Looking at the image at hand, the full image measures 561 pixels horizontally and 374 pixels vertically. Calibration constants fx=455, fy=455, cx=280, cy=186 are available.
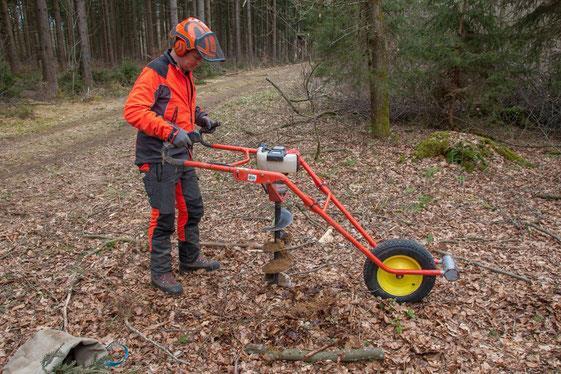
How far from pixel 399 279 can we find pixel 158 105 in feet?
8.84

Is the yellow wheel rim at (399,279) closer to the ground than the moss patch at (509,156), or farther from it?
closer to the ground

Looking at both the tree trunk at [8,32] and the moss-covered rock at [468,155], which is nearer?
the moss-covered rock at [468,155]

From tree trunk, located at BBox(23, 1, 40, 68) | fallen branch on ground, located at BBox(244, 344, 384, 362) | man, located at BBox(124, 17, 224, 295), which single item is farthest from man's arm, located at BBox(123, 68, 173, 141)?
A: tree trunk, located at BBox(23, 1, 40, 68)

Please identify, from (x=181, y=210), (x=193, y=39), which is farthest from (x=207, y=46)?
(x=181, y=210)

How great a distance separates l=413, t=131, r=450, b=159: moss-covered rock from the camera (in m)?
8.30

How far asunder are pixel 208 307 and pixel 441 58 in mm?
7538

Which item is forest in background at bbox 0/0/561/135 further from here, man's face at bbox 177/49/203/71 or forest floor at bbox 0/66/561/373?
man's face at bbox 177/49/203/71

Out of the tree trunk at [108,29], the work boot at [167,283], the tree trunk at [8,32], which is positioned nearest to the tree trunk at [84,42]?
the tree trunk at [8,32]

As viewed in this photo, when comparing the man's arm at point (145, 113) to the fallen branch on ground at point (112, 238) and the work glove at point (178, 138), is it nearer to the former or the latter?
the work glove at point (178, 138)

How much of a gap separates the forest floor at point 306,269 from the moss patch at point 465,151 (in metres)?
0.19

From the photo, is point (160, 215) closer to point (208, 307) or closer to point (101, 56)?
point (208, 307)

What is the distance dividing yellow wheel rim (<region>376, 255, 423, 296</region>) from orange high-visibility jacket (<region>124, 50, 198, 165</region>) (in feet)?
7.22

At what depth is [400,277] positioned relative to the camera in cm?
420

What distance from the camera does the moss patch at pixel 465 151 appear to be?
7980mm
